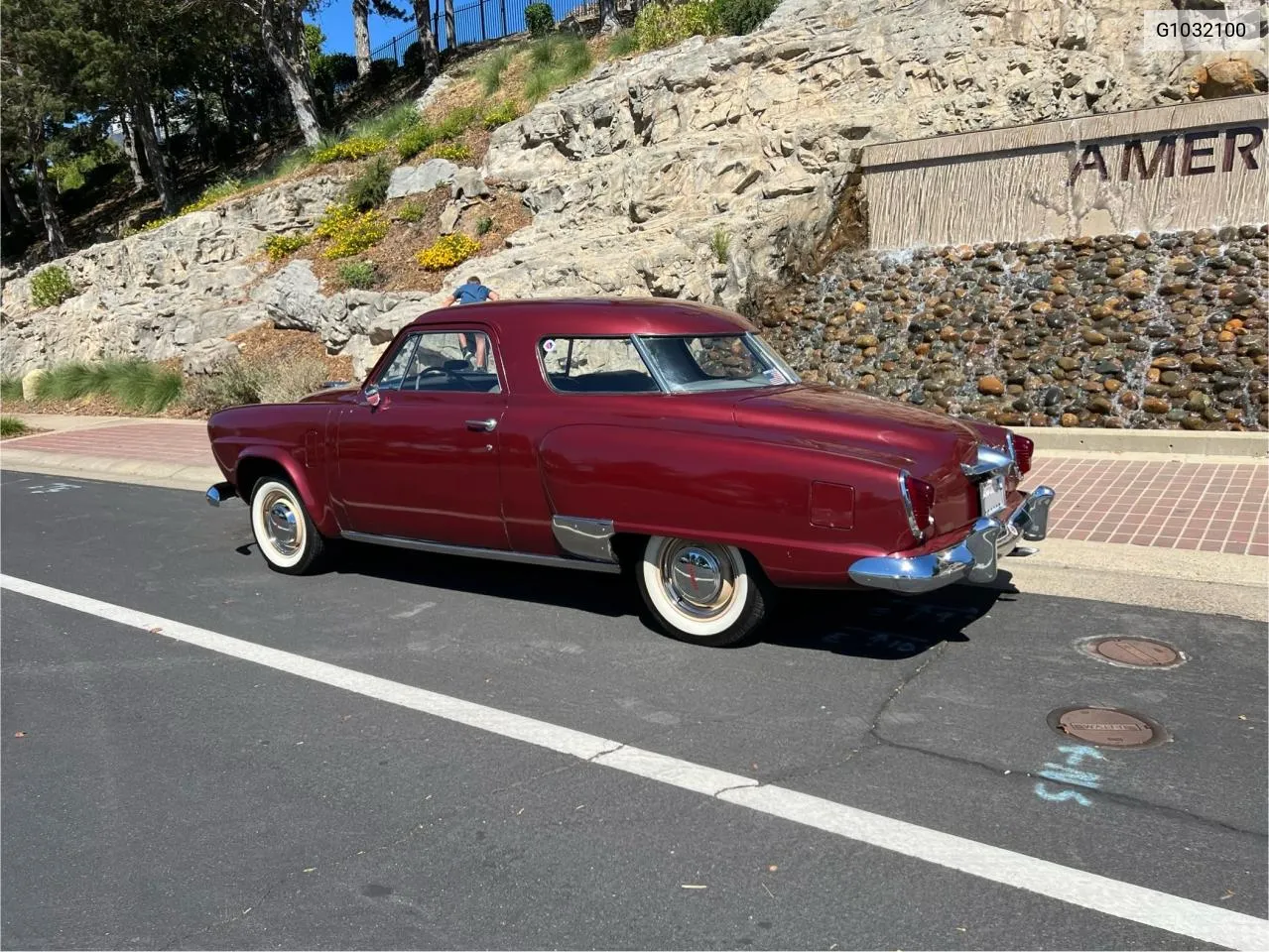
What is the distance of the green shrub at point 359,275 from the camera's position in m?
18.7


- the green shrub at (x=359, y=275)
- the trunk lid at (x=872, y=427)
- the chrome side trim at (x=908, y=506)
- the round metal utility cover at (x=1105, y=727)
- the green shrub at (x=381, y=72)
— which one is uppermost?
the green shrub at (x=381, y=72)

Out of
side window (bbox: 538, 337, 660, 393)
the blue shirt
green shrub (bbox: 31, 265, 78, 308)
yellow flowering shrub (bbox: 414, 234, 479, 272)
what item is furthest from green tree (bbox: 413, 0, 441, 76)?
side window (bbox: 538, 337, 660, 393)

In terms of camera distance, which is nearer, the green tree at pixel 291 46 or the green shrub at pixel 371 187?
the green shrub at pixel 371 187

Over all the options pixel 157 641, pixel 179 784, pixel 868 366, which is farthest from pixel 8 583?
pixel 868 366

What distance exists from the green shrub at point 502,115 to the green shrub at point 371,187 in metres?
2.38

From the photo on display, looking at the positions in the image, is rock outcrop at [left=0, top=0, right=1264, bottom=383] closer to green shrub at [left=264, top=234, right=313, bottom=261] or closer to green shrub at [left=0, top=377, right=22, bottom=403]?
green shrub at [left=264, top=234, right=313, bottom=261]

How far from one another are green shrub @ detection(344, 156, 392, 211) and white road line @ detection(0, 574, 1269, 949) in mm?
18542

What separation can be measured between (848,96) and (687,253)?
4.24 metres

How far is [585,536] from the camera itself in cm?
523

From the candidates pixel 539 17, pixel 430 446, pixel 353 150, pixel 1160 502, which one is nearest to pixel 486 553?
pixel 430 446

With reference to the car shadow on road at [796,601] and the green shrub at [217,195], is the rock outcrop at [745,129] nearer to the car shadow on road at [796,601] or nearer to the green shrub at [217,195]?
the green shrub at [217,195]

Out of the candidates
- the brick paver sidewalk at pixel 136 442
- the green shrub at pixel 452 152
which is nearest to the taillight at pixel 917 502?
the brick paver sidewalk at pixel 136 442

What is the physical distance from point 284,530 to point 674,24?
707 inches

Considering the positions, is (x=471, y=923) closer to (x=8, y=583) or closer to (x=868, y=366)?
(x=8, y=583)
